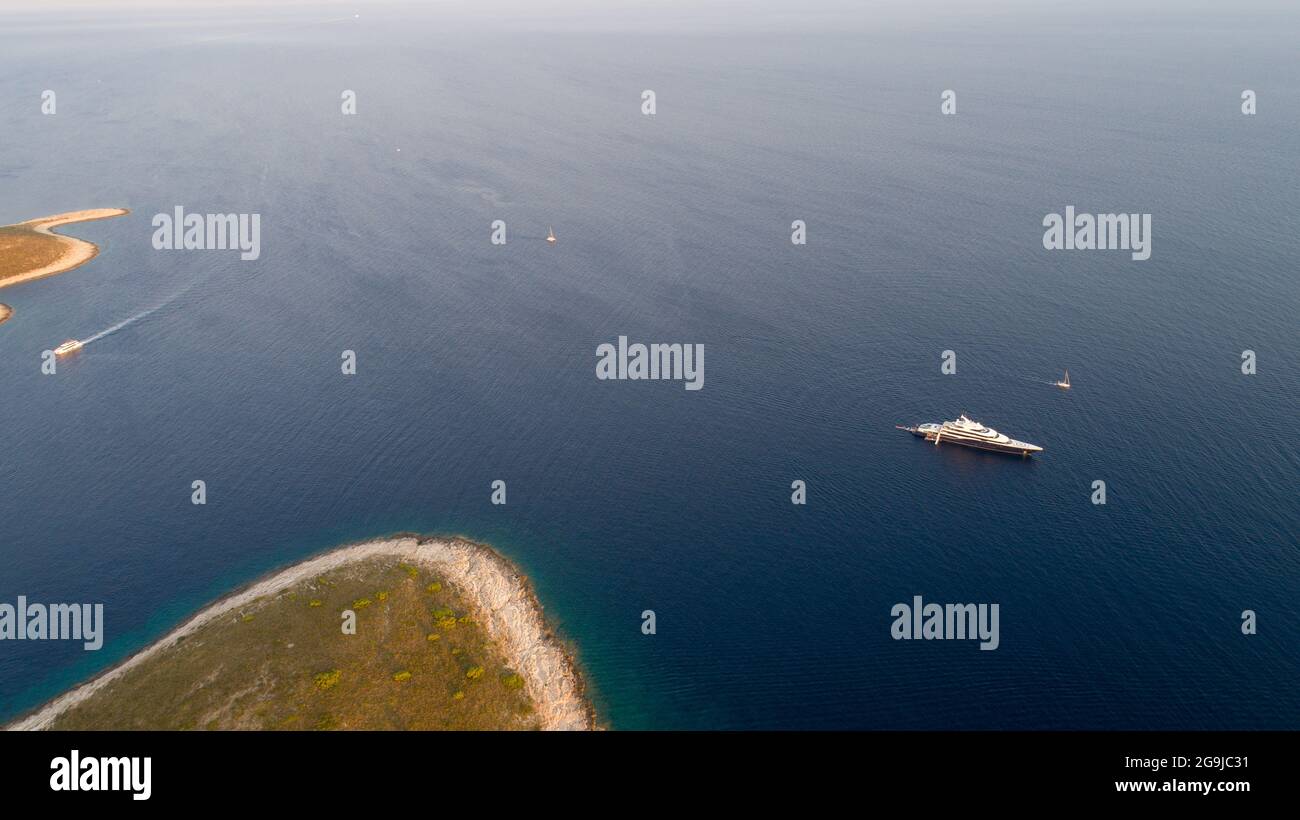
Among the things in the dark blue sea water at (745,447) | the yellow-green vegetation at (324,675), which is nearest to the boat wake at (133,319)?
the dark blue sea water at (745,447)

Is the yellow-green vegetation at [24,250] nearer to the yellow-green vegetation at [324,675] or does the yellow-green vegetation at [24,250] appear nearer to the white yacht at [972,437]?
the yellow-green vegetation at [324,675]

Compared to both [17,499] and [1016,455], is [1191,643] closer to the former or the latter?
[1016,455]

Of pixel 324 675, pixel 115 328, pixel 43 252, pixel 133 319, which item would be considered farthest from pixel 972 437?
pixel 43 252

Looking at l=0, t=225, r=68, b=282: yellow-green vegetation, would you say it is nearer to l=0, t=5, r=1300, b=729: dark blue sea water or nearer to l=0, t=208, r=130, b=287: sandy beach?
l=0, t=208, r=130, b=287: sandy beach

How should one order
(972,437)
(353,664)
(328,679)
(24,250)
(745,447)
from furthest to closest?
(24,250)
(745,447)
(972,437)
(353,664)
(328,679)

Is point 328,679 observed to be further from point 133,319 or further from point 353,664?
point 133,319

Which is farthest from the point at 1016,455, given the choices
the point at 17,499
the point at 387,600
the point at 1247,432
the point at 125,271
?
the point at 125,271
